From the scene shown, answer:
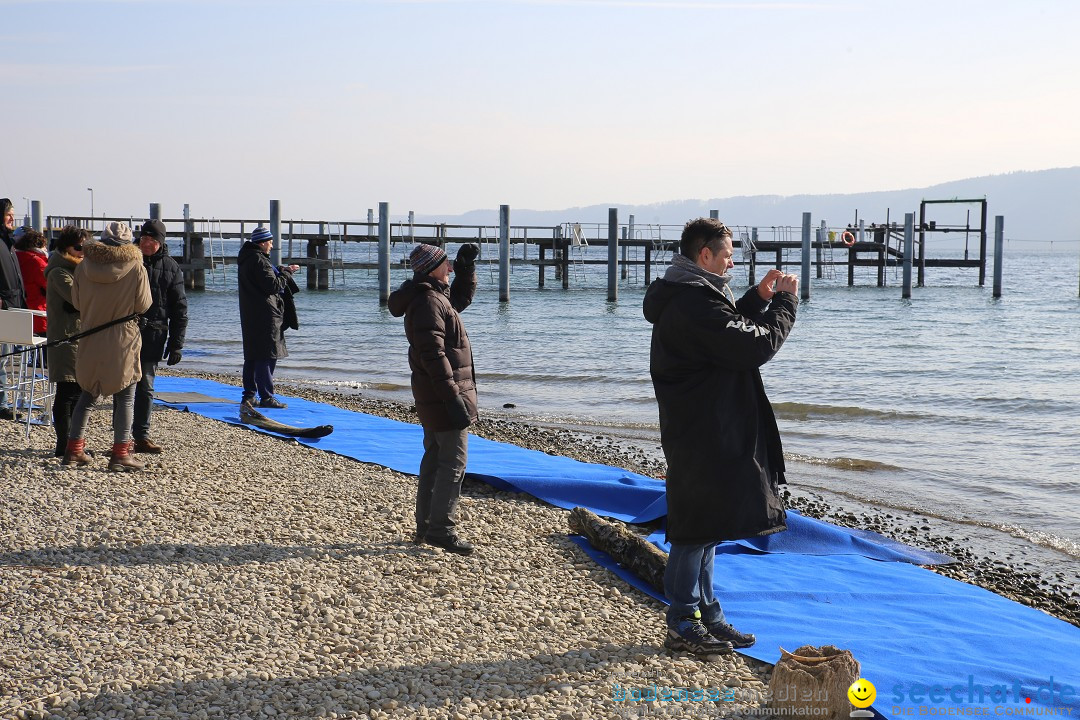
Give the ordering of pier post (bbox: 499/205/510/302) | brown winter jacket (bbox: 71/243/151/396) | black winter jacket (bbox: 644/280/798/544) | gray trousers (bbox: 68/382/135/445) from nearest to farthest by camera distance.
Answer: black winter jacket (bbox: 644/280/798/544)
brown winter jacket (bbox: 71/243/151/396)
gray trousers (bbox: 68/382/135/445)
pier post (bbox: 499/205/510/302)

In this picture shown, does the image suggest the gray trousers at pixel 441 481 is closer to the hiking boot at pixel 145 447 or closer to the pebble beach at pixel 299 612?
the pebble beach at pixel 299 612

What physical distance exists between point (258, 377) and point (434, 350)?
473 cm

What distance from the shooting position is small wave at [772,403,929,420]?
12.6 meters

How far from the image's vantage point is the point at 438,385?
15.0 feet

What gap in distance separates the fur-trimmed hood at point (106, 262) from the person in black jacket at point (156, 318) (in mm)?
439

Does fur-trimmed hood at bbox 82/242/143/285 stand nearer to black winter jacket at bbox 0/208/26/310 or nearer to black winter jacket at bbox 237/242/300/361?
black winter jacket at bbox 0/208/26/310

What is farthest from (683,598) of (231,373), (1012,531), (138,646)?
(231,373)

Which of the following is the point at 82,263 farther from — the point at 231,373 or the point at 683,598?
the point at 231,373

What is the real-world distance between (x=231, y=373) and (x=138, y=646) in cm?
1282

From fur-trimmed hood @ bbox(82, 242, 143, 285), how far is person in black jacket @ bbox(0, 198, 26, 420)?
1.91 m

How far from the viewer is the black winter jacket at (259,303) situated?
8.20 metres

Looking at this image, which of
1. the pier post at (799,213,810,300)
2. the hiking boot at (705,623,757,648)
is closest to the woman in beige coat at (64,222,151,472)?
the hiking boot at (705,623,757,648)

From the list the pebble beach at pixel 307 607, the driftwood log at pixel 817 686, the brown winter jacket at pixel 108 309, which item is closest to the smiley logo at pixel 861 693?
the driftwood log at pixel 817 686

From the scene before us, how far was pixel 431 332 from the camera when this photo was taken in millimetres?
4559
